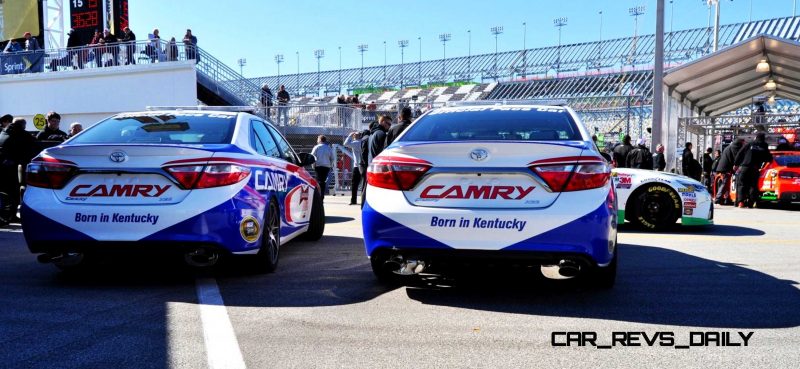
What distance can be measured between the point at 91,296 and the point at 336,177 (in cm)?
1491

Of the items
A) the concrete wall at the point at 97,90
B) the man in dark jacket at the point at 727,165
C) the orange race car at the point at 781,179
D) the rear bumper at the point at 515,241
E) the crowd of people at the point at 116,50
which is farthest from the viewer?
the crowd of people at the point at 116,50

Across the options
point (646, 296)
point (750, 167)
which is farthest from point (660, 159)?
point (646, 296)

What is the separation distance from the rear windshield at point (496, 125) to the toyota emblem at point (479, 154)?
1.41 ft

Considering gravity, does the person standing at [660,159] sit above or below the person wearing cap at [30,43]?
below

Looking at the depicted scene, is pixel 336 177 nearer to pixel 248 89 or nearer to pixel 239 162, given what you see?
pixel 248 89

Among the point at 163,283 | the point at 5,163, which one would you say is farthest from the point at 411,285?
the point at 5,163

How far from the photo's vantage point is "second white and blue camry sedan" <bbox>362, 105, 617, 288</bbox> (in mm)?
4348

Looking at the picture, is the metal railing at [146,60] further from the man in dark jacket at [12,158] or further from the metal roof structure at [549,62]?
the metal roof structure at [549,62]

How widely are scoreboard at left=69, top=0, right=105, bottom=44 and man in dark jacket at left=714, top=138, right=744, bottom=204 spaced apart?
900 inches

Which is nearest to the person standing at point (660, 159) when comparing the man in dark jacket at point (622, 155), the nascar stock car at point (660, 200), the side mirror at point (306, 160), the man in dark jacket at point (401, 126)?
the man in dark jacket at point (622, 155)

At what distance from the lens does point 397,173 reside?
4.64 meters

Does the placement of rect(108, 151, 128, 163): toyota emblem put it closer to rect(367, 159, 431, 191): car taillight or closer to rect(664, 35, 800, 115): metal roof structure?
rect(367, 159, 431, 191): car taillight

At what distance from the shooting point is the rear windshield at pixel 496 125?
16.6 ft

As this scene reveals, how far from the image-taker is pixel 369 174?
190 inches
